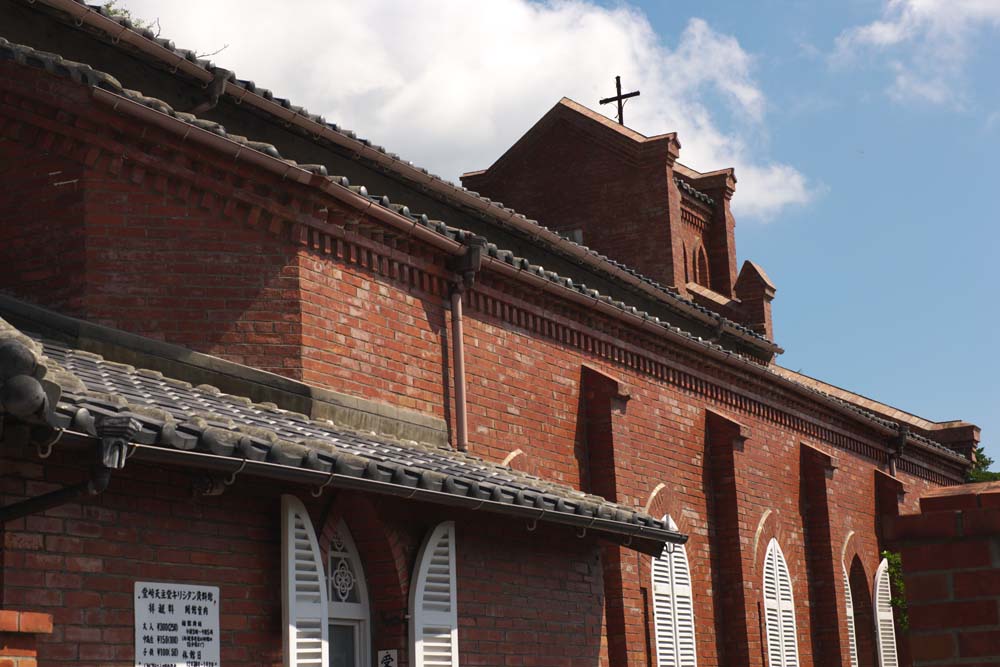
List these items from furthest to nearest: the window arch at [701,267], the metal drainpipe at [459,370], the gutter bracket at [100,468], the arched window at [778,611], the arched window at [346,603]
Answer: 1. the window arch at [701,267]
2. the arched window at [778,611]
3. the metal drainpipe at [459,370]
4. the arched window at [346,603]
5. the gutter bracket at [100,468]

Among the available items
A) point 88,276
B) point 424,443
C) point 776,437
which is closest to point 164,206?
point 88,276

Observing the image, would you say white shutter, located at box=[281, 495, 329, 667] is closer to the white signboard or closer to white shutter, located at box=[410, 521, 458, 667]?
the white signboard

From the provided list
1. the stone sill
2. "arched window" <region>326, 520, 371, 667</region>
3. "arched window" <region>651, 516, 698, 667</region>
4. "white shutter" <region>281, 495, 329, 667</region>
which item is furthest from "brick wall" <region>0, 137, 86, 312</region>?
"arched window" <region>651, 516, 698, 667</region>

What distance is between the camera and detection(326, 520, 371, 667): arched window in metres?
10.1

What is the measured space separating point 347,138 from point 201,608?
25.9 ft

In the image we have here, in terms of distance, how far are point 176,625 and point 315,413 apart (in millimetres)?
2912

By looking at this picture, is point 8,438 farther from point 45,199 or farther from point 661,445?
point 661,445

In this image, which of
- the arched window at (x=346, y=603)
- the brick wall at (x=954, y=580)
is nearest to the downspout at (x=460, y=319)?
the arched window at (x=346, y=603)

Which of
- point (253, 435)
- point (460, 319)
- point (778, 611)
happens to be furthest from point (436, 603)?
point (778, 611)

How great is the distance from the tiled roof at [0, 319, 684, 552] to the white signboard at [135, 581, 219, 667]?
108 centimetres

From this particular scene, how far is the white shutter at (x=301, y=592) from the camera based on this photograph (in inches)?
356

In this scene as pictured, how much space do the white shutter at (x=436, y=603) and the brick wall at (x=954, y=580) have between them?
6.10 metres

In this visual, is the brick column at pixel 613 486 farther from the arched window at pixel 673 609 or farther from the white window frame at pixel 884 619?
the white window frame at pixel 884 619

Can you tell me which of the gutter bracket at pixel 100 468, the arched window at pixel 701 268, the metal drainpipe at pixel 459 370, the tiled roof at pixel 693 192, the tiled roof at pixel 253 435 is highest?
the tiled roof at pixel 693 192
